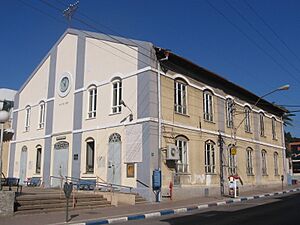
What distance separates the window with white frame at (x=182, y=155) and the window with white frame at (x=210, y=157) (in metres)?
2.59

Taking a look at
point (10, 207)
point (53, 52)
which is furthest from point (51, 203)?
point (53, 52)

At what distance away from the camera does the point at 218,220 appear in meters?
12.6

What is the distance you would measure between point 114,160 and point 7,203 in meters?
8.40

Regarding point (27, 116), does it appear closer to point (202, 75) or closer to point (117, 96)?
point (117, 96)

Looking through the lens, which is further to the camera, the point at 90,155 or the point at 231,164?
the point at 231,164

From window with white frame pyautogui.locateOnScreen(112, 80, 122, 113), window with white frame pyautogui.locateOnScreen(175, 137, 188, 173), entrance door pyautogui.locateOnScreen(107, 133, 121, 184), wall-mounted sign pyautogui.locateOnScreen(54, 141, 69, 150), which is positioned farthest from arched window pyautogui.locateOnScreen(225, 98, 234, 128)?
wall-mounted sign pyautogui.locateOnScreen(54, 141, 69, 150)

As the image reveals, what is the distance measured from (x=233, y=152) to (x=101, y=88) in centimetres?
937

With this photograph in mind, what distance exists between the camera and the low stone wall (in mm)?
13734

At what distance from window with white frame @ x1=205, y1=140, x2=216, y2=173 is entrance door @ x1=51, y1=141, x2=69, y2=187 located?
371 inches

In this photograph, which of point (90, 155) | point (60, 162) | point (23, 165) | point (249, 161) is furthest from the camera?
point (249, 161)

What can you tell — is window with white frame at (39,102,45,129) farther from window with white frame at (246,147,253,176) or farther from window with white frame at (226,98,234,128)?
window with white frame at (246,147,253,176)

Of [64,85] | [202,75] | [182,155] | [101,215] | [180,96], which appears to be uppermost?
[202,75]

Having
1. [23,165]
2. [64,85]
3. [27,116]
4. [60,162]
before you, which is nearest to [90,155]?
[60,162]

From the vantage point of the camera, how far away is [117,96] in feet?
73.7
